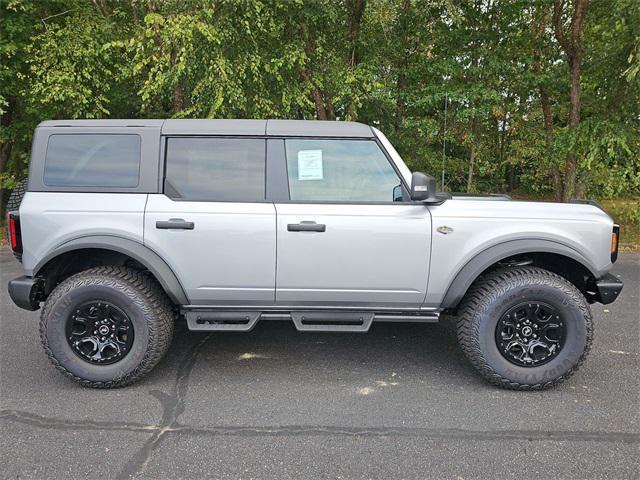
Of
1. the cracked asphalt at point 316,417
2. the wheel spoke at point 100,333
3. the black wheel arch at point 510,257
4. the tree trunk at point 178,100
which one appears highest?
the tree trunk at point 178,100

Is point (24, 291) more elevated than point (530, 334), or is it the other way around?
point (24, 291)

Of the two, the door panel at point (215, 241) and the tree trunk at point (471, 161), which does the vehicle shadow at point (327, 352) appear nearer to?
the door panel at point (215, 241)

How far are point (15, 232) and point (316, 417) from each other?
250 centimetres

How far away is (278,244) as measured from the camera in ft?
10.9

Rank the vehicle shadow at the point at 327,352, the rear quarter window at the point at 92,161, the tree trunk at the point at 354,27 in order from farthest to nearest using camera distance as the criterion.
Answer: the tree trunk at the point at 354,27 → the vehicle shadow at the point at 327,352 → the rear quarter window at the point at 92,161

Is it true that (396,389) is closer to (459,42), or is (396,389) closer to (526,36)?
(459,42)

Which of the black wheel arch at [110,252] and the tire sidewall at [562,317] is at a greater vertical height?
the black wheel arch at [110,252]

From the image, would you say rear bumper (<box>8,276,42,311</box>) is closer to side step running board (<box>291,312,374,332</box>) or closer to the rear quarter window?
the rear quarter window

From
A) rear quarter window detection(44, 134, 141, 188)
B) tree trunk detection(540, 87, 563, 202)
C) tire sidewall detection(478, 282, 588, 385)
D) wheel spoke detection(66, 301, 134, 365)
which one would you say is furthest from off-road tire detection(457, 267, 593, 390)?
tree trunk detection(540, 87, 563, 202)

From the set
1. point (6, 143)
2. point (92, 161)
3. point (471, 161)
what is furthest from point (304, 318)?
point (6, 143)

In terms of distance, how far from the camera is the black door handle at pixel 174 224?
3281mm

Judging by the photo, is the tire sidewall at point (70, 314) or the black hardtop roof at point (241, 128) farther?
the black hardtop roof at point (241, 128)

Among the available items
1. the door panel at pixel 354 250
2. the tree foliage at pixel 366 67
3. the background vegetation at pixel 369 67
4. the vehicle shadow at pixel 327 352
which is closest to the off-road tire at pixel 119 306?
the vehicle shadow at pixel 327 352

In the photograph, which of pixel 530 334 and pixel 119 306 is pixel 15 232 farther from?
pixel 530 334
